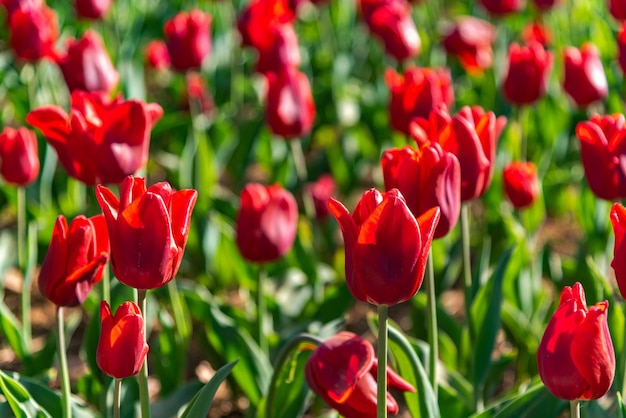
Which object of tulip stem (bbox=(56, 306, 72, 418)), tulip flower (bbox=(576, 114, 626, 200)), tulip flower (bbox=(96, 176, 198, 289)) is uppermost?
tulip flower (bbox=(96, 176, 198, 289))

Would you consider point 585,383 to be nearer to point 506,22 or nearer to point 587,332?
point 587,332

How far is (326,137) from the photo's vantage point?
405 cm

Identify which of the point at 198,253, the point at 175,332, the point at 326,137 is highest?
the point at 175,332

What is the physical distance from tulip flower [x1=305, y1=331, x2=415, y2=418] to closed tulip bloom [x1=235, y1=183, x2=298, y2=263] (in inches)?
23.7

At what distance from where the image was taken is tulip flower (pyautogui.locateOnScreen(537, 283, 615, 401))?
1.27 metres

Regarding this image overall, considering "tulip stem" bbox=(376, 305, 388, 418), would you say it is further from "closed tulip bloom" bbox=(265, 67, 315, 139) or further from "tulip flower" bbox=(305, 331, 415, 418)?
"closed tulip bloom" bbox=(265, 67, 315, 139)

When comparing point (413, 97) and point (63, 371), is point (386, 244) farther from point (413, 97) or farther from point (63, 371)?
point (413, 97)

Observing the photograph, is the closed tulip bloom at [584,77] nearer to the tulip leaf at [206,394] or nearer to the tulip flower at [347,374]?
the tulip flower at [347,374]

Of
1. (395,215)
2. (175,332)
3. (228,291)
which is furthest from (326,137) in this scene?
(395,215)

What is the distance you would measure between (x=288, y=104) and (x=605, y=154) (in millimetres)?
981

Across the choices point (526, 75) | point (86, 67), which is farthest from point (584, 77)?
point (86, 67)

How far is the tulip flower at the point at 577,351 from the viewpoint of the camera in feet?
4.17

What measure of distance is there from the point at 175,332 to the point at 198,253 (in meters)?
0.64

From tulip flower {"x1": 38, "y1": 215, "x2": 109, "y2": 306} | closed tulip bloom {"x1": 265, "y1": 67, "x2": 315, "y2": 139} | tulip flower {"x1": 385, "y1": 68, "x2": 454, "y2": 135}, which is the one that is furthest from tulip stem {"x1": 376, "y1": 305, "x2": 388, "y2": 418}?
closed tulip bloom {"x1": 265, "y1": 67, "x2": 315, "y2": 139}
